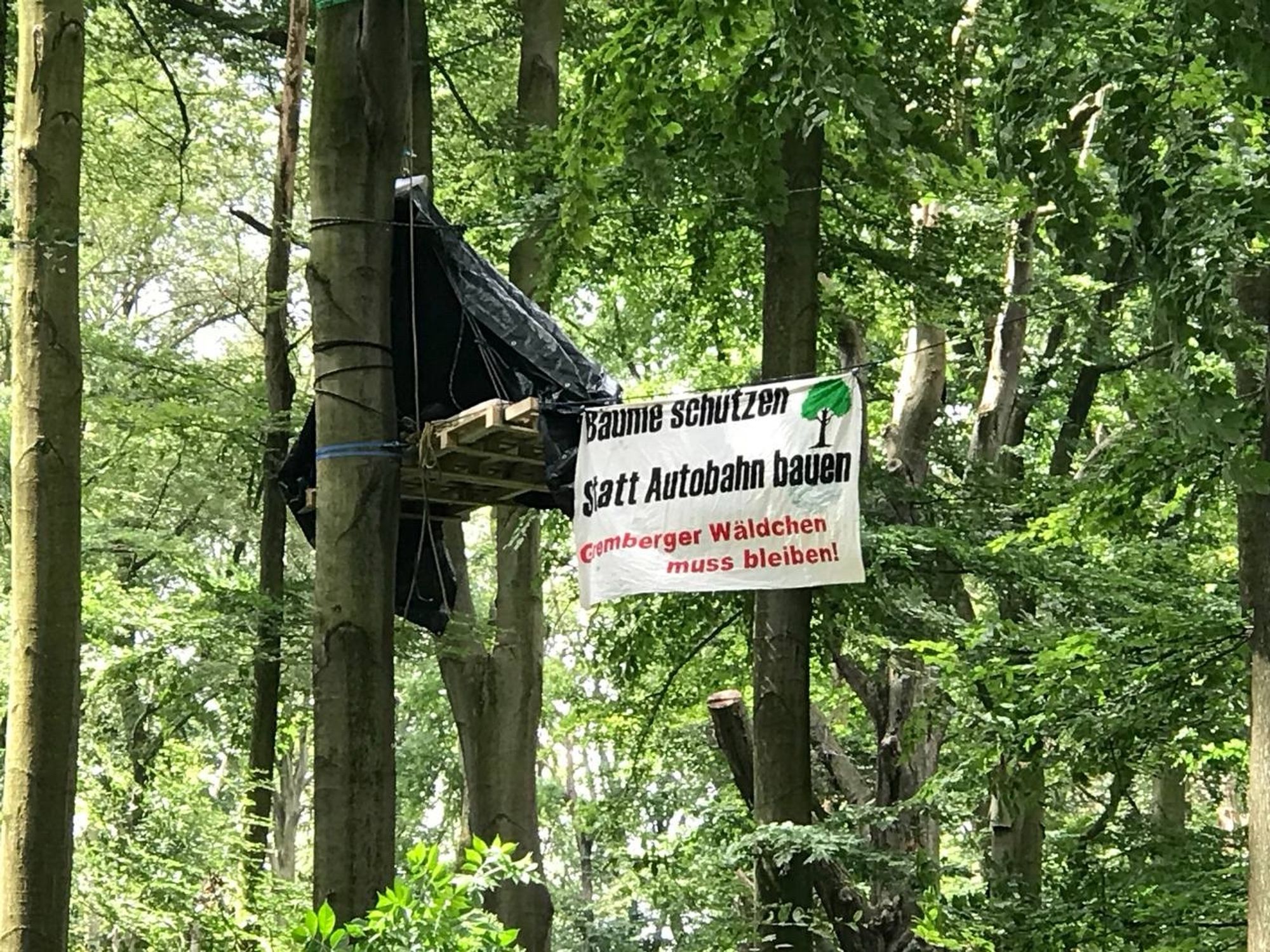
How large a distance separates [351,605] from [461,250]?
1.68 m

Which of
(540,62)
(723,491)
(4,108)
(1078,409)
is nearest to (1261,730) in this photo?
(723,491)

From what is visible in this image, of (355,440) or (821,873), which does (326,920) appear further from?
(821,873)

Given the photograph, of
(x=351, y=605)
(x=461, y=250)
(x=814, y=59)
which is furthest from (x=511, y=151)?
(x=351, y=605)

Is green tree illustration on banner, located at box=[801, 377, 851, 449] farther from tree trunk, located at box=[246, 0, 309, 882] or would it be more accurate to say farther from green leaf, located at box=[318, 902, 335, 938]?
Result: tree trunk, located at box=[246, 0, 309, 882]

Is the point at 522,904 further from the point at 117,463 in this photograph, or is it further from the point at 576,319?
the point at 576,319

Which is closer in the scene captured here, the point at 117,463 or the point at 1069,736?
the point at 1069,736

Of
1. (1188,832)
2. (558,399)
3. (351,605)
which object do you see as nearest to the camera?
(351,605)

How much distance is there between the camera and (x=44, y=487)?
217 inches

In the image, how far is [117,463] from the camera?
12.2 meters

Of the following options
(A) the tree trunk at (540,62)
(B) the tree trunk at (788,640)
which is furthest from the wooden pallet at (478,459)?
(A) the tree trunk at (540,62)

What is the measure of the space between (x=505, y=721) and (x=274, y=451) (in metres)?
2.48

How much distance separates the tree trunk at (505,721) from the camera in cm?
918

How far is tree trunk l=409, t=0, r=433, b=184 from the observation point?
9.13 meters

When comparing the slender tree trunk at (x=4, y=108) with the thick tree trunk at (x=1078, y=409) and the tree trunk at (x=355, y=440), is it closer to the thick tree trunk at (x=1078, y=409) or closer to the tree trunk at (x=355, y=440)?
the tree trunk at (x=355, y=440)
